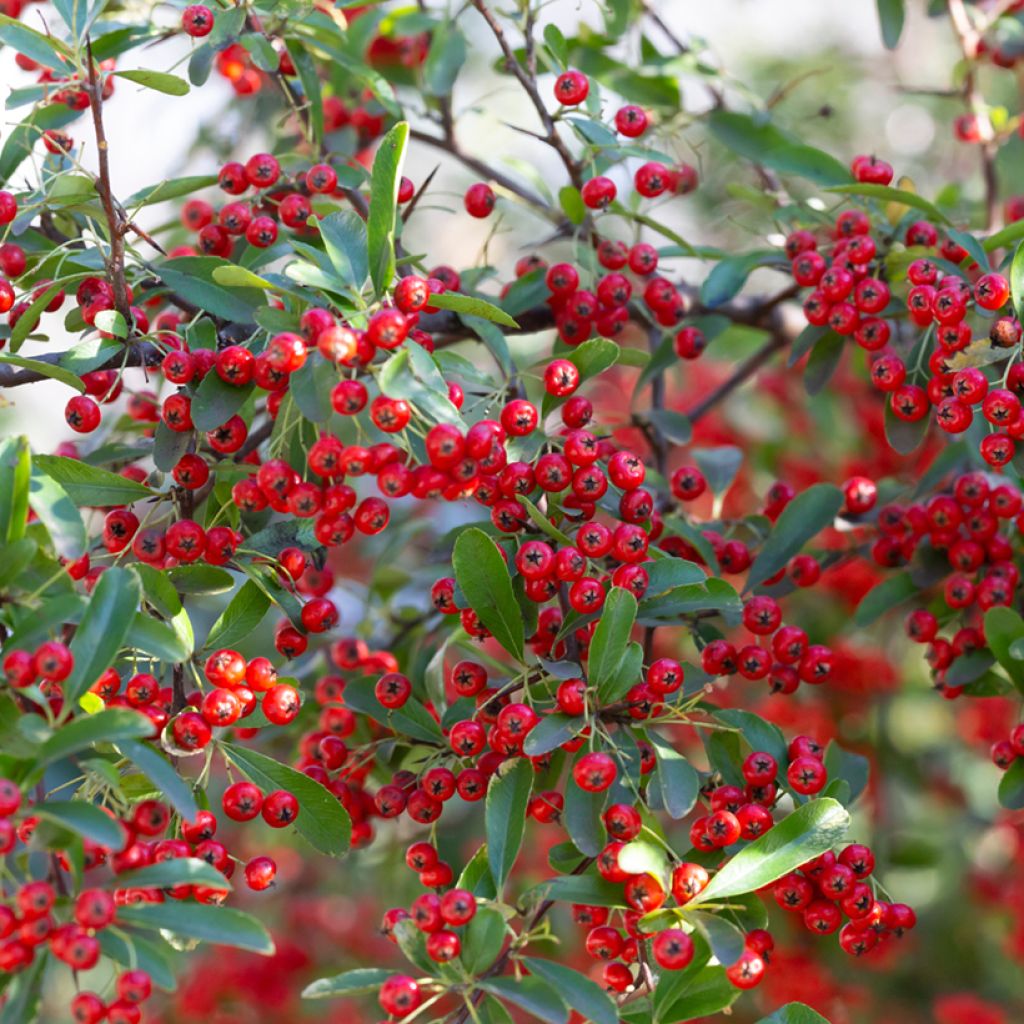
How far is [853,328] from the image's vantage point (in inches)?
71.9

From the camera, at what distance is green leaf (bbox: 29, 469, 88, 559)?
126 cm

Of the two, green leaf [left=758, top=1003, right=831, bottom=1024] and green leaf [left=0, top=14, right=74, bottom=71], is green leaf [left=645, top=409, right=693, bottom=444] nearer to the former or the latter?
green leaf [left=758, top=1003, right=831, bottom=1024]

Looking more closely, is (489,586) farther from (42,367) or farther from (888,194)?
(888,194)

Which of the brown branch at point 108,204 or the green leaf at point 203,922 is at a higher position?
the brown branch at point 108,204

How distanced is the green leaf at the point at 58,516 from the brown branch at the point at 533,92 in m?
0.83

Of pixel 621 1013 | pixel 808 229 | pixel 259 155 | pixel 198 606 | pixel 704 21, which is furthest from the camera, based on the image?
pixel 704 21

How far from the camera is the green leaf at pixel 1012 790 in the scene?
1628mm

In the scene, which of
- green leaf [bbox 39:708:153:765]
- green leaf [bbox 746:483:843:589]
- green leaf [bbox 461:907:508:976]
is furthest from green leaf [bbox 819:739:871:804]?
green leaf [bbox 39:708:153:765]

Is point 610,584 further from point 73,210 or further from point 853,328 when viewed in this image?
point 73,210

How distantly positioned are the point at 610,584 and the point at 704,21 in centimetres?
365

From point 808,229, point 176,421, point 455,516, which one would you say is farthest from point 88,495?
point 455,516

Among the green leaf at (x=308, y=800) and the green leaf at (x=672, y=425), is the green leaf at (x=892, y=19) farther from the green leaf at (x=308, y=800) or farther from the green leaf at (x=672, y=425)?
the green leaf at (x=308, y=800)

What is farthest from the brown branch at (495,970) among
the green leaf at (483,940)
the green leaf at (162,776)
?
the green leaf at (162,776)

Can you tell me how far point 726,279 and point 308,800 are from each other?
1.13 m
